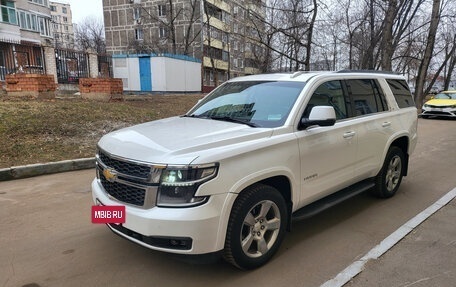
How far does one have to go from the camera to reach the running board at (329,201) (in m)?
3.87

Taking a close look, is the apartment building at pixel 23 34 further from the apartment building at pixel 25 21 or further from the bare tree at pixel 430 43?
the bare tree at pixel 430 43

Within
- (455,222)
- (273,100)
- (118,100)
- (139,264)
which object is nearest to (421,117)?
(118,100)

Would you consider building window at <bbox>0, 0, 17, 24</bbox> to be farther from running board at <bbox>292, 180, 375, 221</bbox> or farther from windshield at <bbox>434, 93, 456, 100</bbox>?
running board at <bbox>292, 180, 375, 221</bbox>

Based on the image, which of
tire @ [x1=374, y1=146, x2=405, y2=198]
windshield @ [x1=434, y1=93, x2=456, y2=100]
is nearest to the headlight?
tire @ [x1=374, y1=146, x2=405, y2=198]

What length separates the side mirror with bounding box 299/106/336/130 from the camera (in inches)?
143

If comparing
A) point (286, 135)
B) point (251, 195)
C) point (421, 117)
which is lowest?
point (421, 117)

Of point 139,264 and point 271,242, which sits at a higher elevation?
point 271,242

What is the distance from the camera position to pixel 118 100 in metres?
13.8

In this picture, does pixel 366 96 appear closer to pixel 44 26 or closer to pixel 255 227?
pixel 255 227

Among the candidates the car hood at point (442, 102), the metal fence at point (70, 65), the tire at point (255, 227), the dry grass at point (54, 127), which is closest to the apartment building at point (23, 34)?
the metal fence at point (70, 65)

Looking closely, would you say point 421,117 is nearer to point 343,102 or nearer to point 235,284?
point 343,102

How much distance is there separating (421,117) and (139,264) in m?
19.9

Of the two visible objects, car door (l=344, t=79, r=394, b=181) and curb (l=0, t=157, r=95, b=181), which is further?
curb (l=0, t=157, r=95, b=181)

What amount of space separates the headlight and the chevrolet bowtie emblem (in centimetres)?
57
